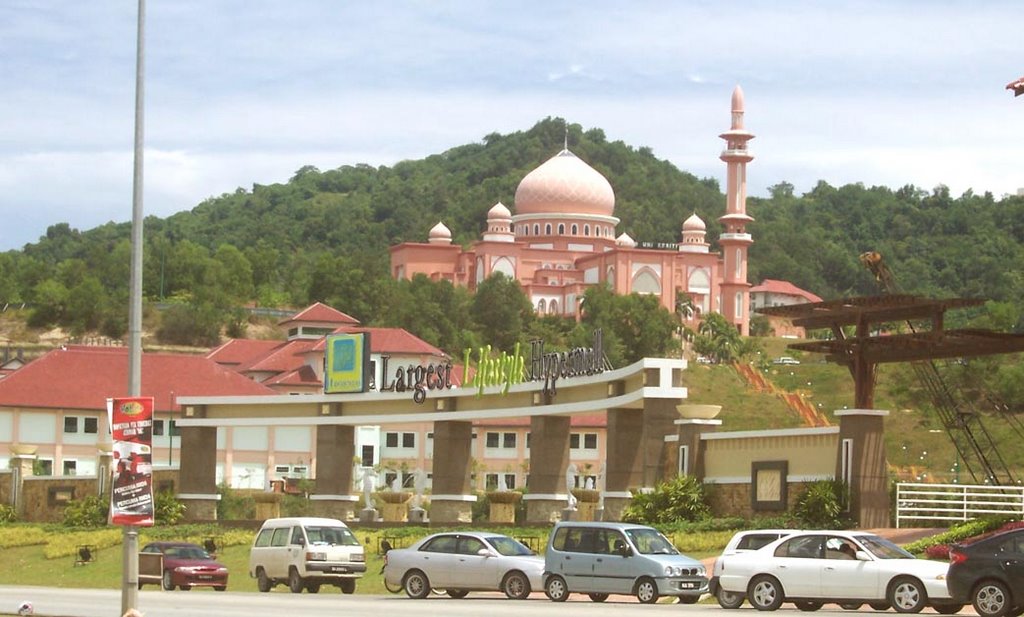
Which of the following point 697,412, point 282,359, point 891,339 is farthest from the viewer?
point 282,359

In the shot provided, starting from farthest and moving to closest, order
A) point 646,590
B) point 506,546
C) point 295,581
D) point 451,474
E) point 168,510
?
1. point 168,510
2. point 451,474
3. point 295,581
4. point 506,546
5. point 646,590

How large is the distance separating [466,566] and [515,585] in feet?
3.40

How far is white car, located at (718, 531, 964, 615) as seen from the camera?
93.7ft

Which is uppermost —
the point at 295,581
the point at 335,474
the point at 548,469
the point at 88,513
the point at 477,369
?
the point at 477,369

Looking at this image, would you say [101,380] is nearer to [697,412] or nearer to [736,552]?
[697,412]

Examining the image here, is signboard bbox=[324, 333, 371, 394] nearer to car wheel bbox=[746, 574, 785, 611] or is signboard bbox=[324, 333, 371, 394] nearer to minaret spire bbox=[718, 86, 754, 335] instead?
car wheel bbox=[746, 574, 785, 611]

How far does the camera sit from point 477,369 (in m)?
59.2

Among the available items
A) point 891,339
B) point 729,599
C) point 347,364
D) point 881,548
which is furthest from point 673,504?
point 347,364

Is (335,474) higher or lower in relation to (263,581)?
higher

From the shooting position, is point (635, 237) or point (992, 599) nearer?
point (992, 599)

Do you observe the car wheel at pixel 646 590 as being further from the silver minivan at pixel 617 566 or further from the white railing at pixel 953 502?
the white railing at pixel 953 502

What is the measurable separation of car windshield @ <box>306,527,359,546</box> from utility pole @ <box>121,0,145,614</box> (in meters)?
13.1

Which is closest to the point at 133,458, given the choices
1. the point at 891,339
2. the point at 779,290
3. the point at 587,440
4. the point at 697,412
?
the point at 891,339

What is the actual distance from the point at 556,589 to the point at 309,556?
652cm
